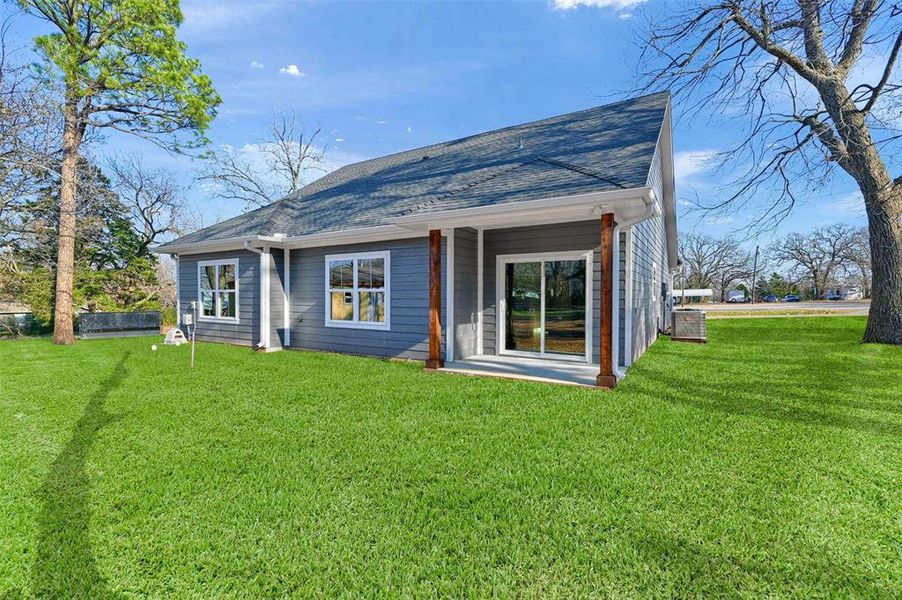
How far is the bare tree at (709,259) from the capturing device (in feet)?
156

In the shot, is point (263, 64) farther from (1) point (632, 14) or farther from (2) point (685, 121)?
(2) point (685, 121)

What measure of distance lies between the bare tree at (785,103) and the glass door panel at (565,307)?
13.3 feet

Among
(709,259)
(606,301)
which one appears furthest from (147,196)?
(709,259)

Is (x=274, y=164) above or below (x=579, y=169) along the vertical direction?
above

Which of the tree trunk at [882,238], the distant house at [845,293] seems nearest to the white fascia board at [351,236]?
the tree trunk at [882,238]

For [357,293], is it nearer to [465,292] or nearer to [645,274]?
[465,292]

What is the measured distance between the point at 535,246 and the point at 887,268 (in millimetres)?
8828

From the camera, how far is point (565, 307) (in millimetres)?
7469

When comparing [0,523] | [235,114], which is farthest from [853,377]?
[235,114]

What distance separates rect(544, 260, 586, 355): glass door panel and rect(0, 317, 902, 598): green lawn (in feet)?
6.99

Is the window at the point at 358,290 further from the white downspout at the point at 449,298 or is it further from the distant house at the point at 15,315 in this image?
the distant house at the point at 15,315

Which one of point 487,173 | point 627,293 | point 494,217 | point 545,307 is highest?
point 487,173

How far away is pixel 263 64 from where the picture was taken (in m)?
13.3

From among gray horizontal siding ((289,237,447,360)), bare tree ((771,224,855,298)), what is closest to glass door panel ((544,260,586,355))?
gray horizontal siding ((289,237,447,360))
